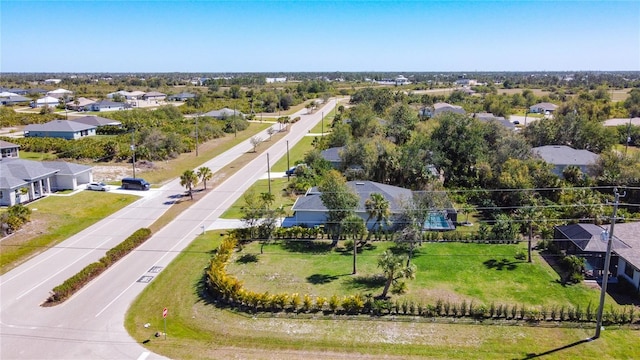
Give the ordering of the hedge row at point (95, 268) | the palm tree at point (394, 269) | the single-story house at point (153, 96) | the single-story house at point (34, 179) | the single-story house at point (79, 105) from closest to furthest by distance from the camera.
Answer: the palm tree at point (394, 269)
the hedge row at point (95, 268)
the single-story house at point (34, 179)
the single-story house at point (79, 105)
the single-story house at point (153, 96)

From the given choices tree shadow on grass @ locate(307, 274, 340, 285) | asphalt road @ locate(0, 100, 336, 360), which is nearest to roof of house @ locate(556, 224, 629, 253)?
tree shadow on grass @ locate(307, 274, 340, 285)

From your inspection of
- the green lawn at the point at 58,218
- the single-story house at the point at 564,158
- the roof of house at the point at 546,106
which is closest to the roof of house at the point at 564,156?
the single-story house at the point at 564,158

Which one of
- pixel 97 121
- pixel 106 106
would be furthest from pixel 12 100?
pixel 97 121

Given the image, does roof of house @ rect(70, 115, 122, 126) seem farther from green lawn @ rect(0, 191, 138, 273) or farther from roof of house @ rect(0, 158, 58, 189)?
green lawn @ rect(0, 191, 138, 273)

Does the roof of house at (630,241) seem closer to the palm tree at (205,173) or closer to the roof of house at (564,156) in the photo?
the roof of house at (564,156)

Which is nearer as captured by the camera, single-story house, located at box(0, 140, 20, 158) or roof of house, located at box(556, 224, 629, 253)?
roof of house, located at box(556, 224, 629, 253)
